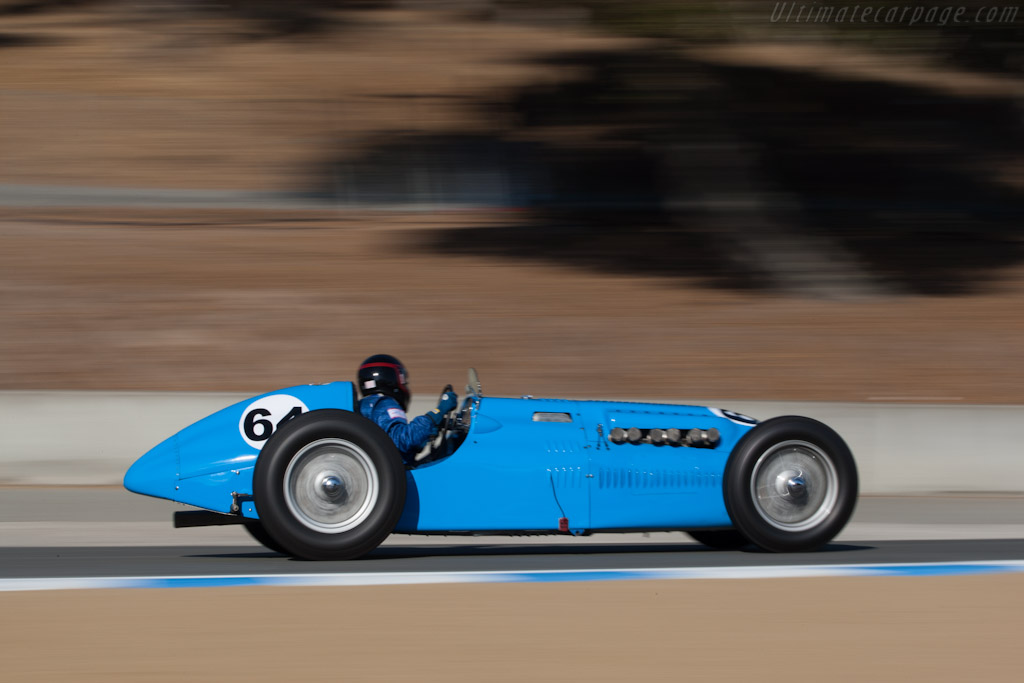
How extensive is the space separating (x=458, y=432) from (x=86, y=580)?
1972mm

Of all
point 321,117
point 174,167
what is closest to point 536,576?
point 174,167

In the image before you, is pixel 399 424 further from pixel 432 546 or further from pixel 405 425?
pixel 432 546

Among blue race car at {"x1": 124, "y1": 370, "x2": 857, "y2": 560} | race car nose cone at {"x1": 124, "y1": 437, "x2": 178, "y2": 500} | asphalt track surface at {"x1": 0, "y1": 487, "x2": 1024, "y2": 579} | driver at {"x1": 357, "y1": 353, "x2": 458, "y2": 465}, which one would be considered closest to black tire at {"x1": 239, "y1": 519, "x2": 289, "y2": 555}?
asphalt track surface at {"x1": 0, "y1": 487, "x2": 1024, "y2": 579}

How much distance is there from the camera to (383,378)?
671cm

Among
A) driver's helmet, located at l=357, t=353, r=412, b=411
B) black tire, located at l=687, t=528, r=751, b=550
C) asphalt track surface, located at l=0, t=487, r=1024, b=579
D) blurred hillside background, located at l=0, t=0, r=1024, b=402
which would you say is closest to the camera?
asphalt track surface, located at l=0, t=487, r=1024, b=579

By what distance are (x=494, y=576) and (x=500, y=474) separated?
1.99 ft

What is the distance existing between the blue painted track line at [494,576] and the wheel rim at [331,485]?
1.31 ft

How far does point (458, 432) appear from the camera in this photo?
6621mm

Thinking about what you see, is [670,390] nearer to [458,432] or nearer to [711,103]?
[711,103]

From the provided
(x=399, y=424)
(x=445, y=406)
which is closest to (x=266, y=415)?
(x=399, y=424)

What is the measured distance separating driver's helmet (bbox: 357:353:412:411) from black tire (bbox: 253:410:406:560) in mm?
484

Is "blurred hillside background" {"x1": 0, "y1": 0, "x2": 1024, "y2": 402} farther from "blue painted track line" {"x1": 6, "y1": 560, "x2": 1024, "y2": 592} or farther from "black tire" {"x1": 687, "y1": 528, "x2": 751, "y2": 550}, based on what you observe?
"blue painted track line" {"x1": 6, "y1": 560, "x2": 1024, "y2": 592}

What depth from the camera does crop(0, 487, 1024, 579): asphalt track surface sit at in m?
6.30

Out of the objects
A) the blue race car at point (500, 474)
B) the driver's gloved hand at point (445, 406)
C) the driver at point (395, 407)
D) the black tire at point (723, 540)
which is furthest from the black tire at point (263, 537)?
the black tire at point (723, 540)
